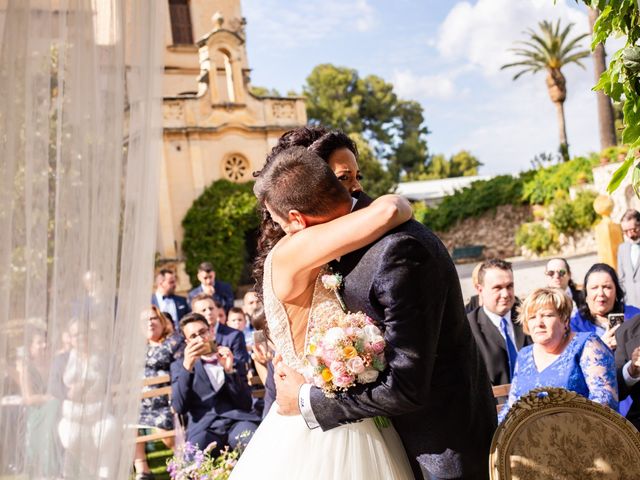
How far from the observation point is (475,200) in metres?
35.2

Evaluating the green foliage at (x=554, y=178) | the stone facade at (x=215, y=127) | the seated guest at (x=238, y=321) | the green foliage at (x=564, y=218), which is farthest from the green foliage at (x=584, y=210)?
the seated guest at (x=238, y=321)

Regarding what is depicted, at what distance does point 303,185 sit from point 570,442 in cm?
128

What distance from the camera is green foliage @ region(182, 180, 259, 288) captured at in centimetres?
2666

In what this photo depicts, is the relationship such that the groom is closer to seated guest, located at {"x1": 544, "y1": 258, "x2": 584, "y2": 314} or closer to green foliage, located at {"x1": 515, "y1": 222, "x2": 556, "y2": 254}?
seated guest, located at {"x1": 544, "y1": 258, "x2": 584, "y2": 314}

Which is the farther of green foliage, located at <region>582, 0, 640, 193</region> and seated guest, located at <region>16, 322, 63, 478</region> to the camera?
seated guest, located at <region>16, 322, 63, 478</region>

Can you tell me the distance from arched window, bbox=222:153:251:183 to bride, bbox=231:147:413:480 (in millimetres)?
25786

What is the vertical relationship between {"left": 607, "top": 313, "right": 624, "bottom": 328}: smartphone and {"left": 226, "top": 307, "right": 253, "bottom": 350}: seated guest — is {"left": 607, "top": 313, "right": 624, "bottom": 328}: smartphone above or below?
below

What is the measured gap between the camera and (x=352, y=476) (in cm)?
245

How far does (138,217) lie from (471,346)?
133 centimetres

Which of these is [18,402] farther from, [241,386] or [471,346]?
[241,386]

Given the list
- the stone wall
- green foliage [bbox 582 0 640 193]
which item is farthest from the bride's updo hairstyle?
the stone wall

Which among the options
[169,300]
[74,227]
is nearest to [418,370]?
[74,227]

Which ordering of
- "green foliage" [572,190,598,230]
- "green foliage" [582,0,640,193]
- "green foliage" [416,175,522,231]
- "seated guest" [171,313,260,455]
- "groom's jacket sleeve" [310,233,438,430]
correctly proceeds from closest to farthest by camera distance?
1. "groom's jacket sleeve" [310,233,438,430]
2. "green foliage" [582,0,640,193]
3. "seated guest" [171,313,260,455]
4. "green foliage" [572,190,598,230]
5. "green foliage" [416,175,522,231]

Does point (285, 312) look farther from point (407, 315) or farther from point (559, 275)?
point (559, 275)
